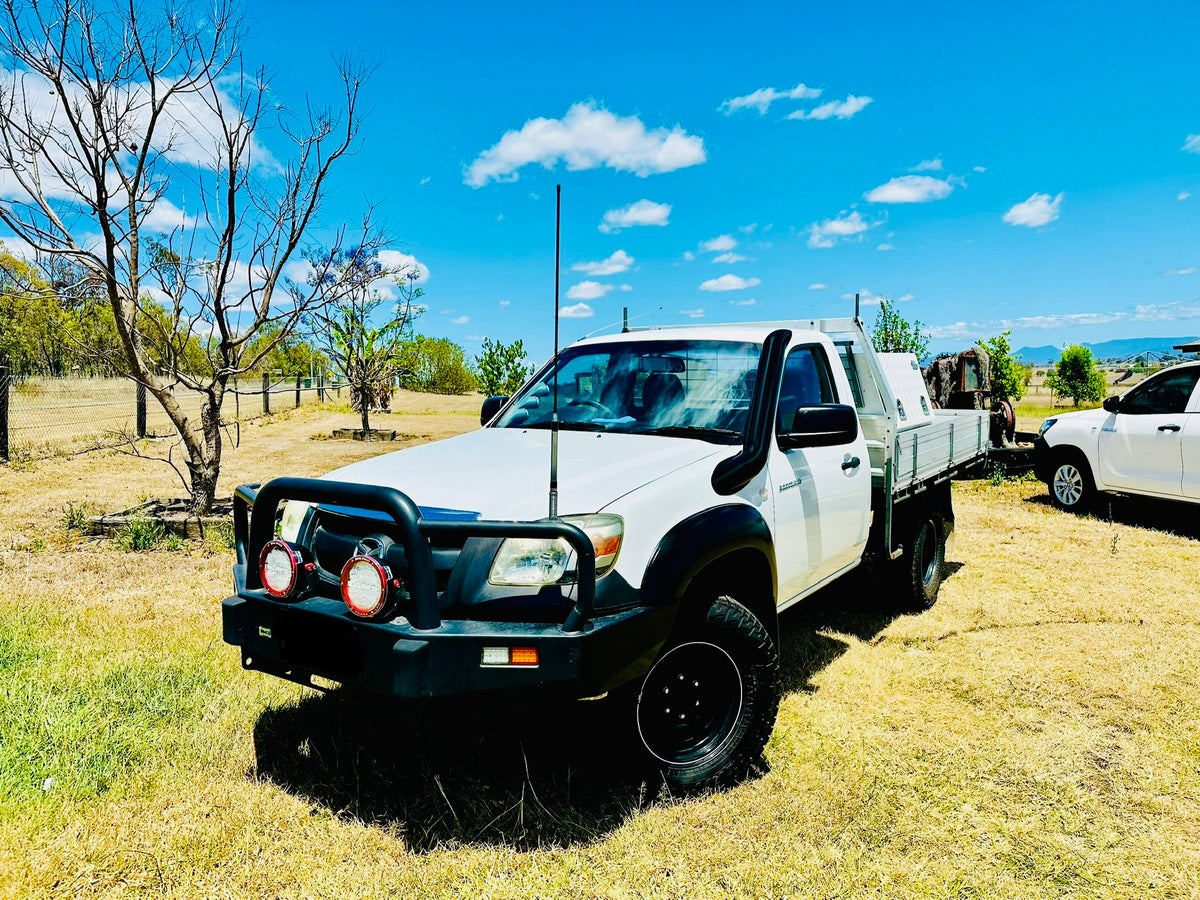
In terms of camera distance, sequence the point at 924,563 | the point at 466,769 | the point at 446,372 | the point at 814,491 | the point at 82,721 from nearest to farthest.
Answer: the point at 466,769 → the point at 82,721 → the point at 814,491 → the point at 924,563 → the point at 446,372

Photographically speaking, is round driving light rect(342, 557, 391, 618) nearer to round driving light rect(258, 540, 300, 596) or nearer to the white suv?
round driving light rect(258, 540, 300, 596)

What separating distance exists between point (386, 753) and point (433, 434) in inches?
665

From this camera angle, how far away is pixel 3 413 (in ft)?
38.8

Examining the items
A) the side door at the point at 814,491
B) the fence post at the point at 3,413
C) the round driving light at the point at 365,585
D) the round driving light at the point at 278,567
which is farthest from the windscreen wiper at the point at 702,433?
the fence post at the point at 3,413

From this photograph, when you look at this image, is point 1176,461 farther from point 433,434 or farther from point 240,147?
point 433,434

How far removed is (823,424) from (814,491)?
0.54m

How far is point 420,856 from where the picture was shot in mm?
2834

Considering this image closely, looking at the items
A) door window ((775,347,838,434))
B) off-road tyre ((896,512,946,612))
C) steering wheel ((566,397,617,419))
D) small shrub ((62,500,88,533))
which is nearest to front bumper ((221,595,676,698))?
steering wheel ((566,397,617,419))

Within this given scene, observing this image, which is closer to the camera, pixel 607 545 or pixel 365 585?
pixel 365 585

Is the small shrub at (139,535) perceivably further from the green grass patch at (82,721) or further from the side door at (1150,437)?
the side door at (1150,437)

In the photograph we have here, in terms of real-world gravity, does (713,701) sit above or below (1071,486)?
below

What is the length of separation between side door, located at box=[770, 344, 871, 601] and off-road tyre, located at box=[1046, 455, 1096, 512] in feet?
21.1

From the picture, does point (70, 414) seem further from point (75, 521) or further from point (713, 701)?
point (713, 701)

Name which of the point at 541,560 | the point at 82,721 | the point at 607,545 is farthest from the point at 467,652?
the point at 82,721
